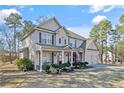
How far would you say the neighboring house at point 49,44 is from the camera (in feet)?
50.2

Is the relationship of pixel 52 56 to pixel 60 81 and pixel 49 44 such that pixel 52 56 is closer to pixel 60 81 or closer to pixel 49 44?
pixel 49 44

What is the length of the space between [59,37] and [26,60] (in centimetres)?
419

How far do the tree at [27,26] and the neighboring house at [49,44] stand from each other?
673mm

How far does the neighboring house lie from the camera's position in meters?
15.3

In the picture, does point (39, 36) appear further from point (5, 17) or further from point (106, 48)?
point (106, 48)

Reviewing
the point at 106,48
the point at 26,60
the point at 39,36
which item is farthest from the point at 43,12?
the point at 106,48

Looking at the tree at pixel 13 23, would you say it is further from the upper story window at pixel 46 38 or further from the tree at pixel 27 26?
the upper story window at pixel 46 38

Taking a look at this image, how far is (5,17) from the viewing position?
53.3 ft

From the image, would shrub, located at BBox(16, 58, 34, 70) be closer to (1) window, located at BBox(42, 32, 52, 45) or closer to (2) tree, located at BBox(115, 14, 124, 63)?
(1) window, located at BBox(42, 32, 52, 45)

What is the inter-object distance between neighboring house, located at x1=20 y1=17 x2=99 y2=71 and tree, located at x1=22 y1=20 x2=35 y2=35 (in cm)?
67

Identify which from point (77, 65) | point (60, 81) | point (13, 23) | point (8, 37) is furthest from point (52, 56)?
point (60, 81)

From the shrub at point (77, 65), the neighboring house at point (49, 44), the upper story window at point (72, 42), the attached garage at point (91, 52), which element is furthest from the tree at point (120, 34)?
the shrub at point (77, 65)

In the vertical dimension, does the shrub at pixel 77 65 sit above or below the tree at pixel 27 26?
below
